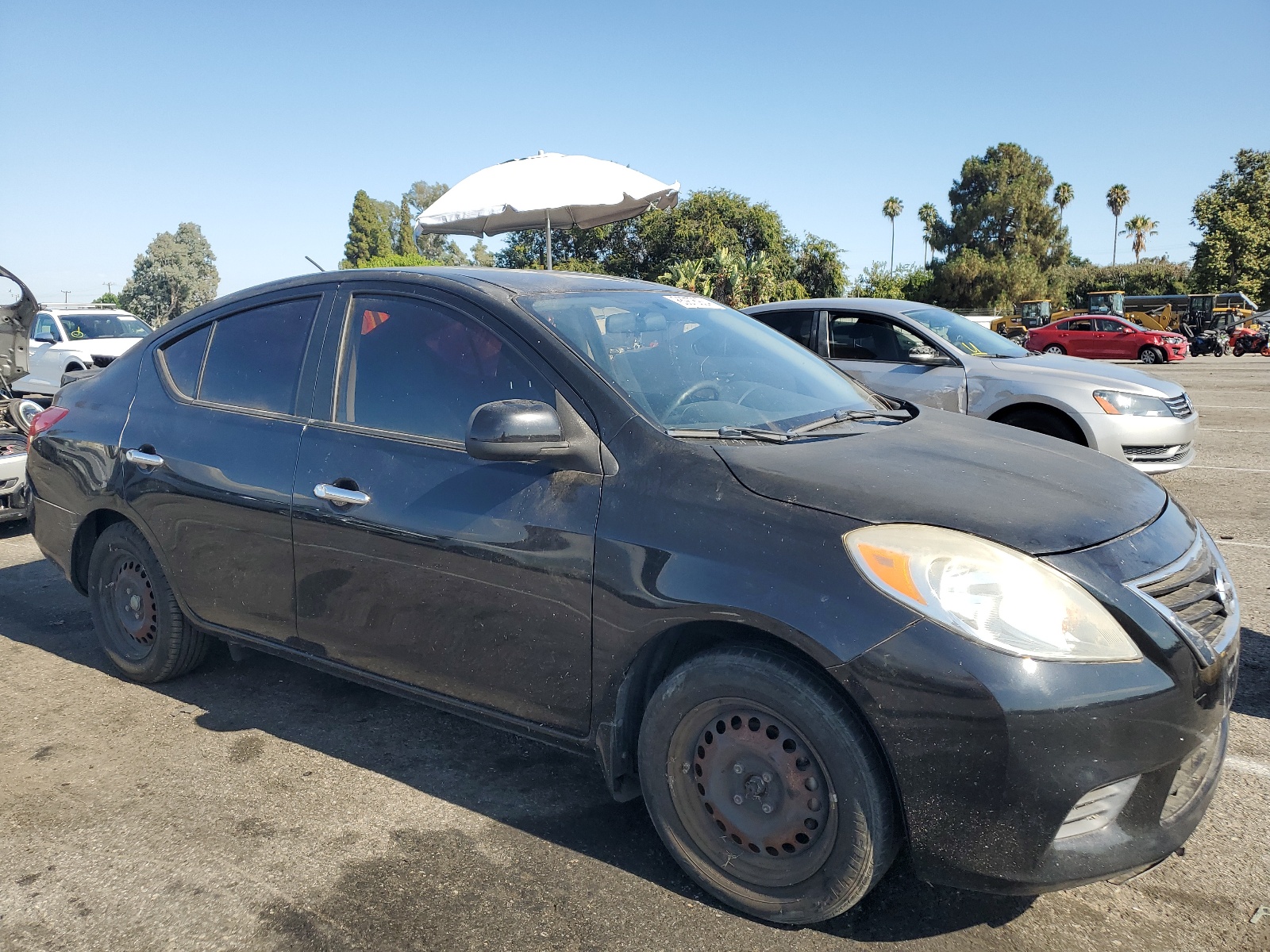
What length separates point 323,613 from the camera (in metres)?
3.11

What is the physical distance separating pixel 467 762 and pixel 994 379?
5505mm

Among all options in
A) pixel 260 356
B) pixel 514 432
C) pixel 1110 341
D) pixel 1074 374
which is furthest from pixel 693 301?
pixel 1110 341

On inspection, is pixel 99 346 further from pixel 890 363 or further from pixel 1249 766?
pixel 1249 766

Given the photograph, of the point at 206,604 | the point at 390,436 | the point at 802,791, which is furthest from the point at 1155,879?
the point at 206,604

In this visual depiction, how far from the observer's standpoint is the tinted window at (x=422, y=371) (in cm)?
284

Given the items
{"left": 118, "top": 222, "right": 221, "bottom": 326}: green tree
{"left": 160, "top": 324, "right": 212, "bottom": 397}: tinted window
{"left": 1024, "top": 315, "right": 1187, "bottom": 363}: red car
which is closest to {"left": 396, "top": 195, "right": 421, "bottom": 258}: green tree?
{"left": 118, "top": 222, "right": 221, "bottom": 326}: green tree

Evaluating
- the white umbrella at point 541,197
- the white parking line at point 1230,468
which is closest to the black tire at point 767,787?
the white umbrella at point 541,197

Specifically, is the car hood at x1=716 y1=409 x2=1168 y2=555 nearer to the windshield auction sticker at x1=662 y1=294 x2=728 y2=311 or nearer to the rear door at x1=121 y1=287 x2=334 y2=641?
the windshield auction sticker at x1=662 y1=294 x2=728 y2=311

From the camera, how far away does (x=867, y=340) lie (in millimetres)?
7793

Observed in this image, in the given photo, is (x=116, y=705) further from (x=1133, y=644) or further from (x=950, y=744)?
(x=1133, y=644)

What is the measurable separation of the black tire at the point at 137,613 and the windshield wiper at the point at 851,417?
8.18ft

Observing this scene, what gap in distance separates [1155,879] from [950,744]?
40.1 inches

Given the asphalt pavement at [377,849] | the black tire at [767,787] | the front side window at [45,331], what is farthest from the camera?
the front side window at [45,331]

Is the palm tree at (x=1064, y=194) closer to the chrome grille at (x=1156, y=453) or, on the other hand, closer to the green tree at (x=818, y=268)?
the green tree at (x=818, y=268)
